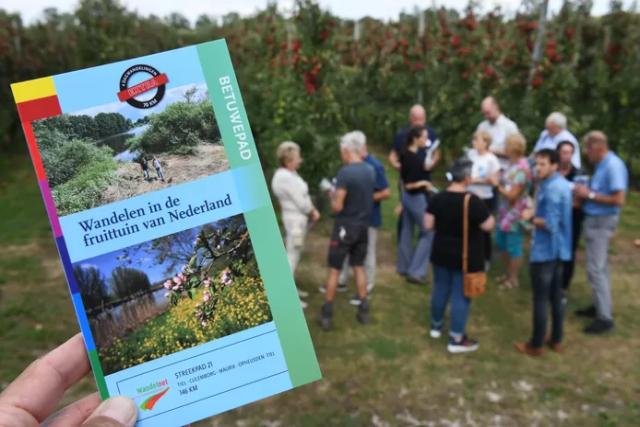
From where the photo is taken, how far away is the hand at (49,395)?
132 centimetres

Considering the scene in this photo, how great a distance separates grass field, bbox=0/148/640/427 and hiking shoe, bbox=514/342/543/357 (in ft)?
0.21

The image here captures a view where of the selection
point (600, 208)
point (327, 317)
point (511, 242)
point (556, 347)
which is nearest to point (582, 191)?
point (600, 208)

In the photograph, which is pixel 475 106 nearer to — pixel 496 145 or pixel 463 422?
pixel 496 145

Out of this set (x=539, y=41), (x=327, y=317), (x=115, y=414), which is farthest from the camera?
(x=539, y=41)

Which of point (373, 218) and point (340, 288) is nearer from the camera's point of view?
point (373, 218)

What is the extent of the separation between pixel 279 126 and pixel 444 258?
3497 mm

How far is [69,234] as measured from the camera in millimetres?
1162

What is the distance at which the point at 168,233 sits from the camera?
47.5 inches

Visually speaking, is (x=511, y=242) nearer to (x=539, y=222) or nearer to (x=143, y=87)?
A: (x=539, y=222)

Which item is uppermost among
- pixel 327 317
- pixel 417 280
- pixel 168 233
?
pixel 168 233

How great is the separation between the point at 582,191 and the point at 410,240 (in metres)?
1.95

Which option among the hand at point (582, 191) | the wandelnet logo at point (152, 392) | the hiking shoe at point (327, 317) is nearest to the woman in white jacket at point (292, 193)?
the hiking shoe at point (327, 317)

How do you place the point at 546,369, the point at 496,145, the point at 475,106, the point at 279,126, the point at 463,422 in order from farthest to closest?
the point at 475,106
the point at 279,126
the point at 496,145
the point at 546,369
the point at 463,422

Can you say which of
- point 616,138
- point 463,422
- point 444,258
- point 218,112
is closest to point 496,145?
point 444,258
